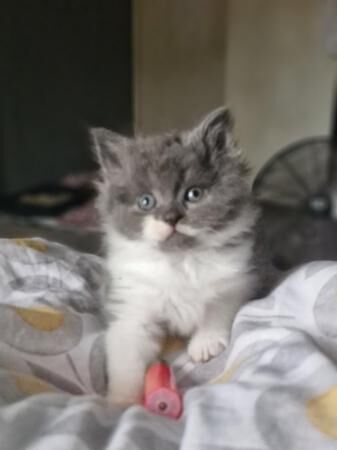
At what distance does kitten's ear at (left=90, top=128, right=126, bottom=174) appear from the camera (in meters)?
1.13

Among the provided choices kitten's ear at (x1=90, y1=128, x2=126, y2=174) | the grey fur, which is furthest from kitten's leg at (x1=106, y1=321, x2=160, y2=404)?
kitten's ear at (x1=90, y1=128, x2=126, y2=174)

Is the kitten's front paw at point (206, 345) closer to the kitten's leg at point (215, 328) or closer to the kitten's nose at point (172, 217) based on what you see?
the kitten's leg at point (215, 328)

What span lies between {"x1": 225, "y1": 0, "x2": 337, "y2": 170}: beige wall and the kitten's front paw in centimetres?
253

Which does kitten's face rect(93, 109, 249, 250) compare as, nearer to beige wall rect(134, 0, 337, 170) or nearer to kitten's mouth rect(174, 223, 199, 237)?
kitten's mouth rect(174, 223, 199, 237)

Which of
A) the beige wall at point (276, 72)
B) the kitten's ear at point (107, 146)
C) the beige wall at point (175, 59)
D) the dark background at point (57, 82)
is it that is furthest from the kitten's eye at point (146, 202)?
the beige wall at point (276, 72)

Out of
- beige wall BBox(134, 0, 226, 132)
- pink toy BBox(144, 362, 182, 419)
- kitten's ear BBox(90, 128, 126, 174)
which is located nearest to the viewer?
pink toy BBox(144, 362, 182, 419)

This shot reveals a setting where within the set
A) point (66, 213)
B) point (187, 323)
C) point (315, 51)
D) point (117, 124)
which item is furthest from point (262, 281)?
point (315, 51)

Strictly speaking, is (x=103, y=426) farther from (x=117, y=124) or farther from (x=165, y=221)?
(x=117, y=124)

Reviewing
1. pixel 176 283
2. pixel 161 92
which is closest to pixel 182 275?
pixel 176 283

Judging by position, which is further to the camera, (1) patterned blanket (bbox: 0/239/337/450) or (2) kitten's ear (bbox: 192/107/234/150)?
(2) kitten's ear (bbox: 192/107/234/150)

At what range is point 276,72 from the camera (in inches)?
139

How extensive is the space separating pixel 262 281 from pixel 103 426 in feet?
1.53

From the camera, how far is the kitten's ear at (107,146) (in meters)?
1.13

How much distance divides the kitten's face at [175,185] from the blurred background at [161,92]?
1.11m
